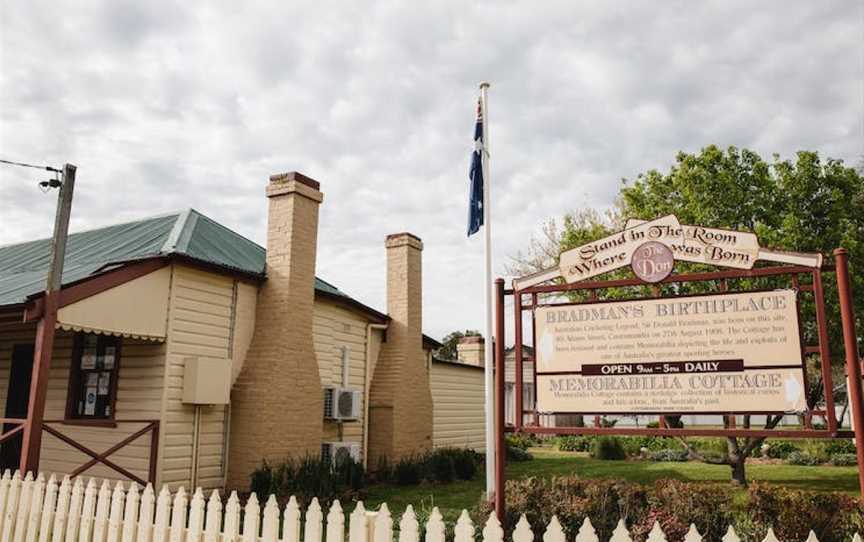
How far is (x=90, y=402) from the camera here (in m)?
11.6

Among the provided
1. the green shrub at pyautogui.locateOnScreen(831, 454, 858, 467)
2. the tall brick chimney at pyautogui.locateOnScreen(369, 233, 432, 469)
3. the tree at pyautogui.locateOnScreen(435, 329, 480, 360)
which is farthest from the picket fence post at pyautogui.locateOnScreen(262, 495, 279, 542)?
the tree at pyautogui.locateOnScreen(435, 329, 480, 360)

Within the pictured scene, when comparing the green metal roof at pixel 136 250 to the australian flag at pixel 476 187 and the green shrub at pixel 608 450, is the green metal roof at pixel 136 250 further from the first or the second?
the green shrub at pixel 608 450

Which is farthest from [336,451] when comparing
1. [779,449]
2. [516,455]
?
[779,449]

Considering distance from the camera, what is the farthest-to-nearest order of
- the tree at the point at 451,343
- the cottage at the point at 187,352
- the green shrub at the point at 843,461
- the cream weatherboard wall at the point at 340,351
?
the tree at the point at 451,343
the green shrub at the point at 843,461
the cream weatherboard wall at the point at 340,351
the cottage at the point at 187,352

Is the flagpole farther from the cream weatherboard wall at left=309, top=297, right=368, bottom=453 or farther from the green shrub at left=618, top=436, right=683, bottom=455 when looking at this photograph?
the green shrub at left=618, top=436, right=683, bottom=455

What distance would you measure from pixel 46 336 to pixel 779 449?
21.5m

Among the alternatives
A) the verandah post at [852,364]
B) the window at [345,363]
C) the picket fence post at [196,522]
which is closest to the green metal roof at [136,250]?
the window at [345,363]

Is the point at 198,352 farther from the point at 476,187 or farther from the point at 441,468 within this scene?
the point at 441,468

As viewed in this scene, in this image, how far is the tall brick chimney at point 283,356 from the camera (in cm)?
1177

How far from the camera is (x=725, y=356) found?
658cm

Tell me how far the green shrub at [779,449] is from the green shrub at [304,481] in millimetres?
15290

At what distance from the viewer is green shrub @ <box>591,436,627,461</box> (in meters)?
20.8

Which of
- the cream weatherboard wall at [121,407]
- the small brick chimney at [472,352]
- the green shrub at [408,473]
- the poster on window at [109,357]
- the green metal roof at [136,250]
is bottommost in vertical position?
the green shrub at [408,473]

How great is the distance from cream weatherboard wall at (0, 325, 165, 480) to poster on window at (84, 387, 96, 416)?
275mm
